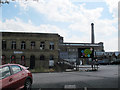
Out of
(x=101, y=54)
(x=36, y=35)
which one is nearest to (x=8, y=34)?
(x=36, y=35)

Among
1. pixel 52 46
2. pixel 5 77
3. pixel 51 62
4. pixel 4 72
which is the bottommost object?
pixel 51 62

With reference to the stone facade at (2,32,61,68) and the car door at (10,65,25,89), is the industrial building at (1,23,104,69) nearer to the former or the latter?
the stone facade at (2,32,61,68)

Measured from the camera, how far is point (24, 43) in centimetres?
3681

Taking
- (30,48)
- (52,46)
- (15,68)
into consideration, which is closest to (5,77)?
(15,68)

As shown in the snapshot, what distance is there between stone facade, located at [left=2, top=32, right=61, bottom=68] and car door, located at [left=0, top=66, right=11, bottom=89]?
29.1 meters

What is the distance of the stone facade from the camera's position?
118ft

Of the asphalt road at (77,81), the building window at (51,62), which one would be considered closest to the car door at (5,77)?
the asphalt road at (77,81)

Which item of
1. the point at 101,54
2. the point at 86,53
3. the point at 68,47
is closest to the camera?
the point at 86,53

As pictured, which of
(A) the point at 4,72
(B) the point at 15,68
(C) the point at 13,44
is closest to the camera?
(A) the point at 4,72

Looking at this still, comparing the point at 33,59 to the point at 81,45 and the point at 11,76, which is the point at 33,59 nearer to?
the point at 11,76

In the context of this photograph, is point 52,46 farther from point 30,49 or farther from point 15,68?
point 15,68

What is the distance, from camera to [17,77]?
7.29 meters

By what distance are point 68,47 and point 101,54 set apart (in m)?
18.3

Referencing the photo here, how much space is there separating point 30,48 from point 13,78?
3017cm
